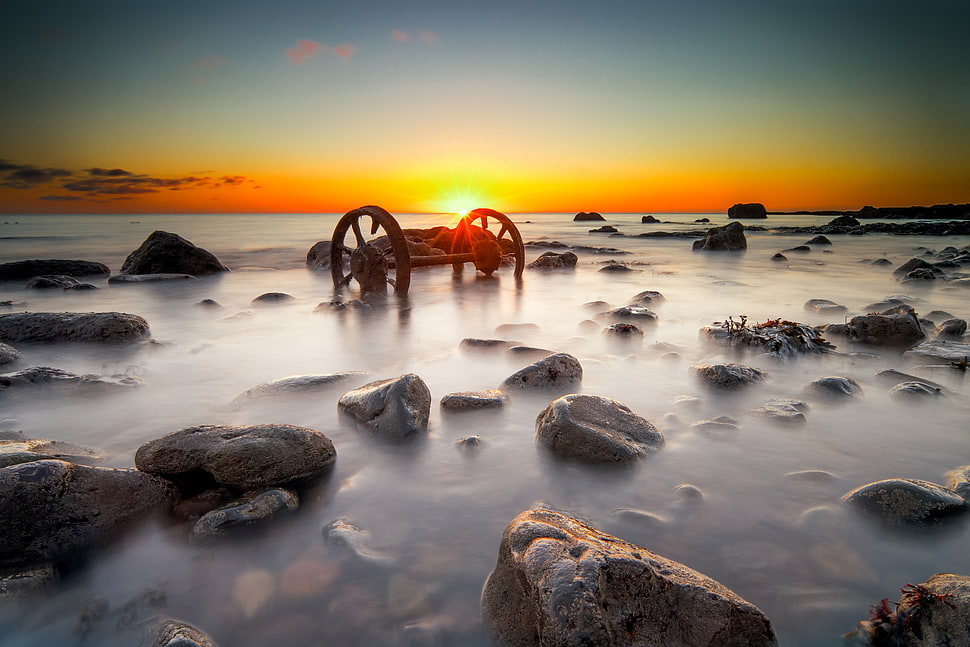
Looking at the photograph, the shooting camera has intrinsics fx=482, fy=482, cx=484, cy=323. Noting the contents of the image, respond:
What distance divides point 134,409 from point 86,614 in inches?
87.6

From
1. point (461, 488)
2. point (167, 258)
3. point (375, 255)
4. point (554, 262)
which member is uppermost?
point (375, 255)

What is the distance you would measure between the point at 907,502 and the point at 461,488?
2.07 meters

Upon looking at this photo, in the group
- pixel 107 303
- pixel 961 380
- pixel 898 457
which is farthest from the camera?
pixel 107 303

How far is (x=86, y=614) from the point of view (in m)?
1.76

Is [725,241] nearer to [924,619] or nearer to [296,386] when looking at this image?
[296,386]

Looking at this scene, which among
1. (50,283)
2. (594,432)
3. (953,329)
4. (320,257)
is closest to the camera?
(594,432)


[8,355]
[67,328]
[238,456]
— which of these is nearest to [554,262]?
[67,328]

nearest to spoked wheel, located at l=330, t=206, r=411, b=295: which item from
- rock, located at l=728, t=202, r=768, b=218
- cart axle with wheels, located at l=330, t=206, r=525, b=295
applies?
cart axle with wheels, located at l=330, t=206, r=525, b=295

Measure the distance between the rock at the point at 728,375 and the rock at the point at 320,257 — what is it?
1172cm

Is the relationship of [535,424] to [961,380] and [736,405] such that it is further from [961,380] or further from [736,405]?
[961,380]

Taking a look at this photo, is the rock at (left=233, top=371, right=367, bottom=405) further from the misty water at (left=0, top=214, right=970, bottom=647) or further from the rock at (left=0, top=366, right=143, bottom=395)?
the rock at (left=0, top=366, right=143, bottom=395)

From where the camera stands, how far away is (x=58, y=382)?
3967mm

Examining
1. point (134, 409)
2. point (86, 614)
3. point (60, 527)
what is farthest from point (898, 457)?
point (134, 409)

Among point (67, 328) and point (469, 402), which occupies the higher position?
point (67, 328)
